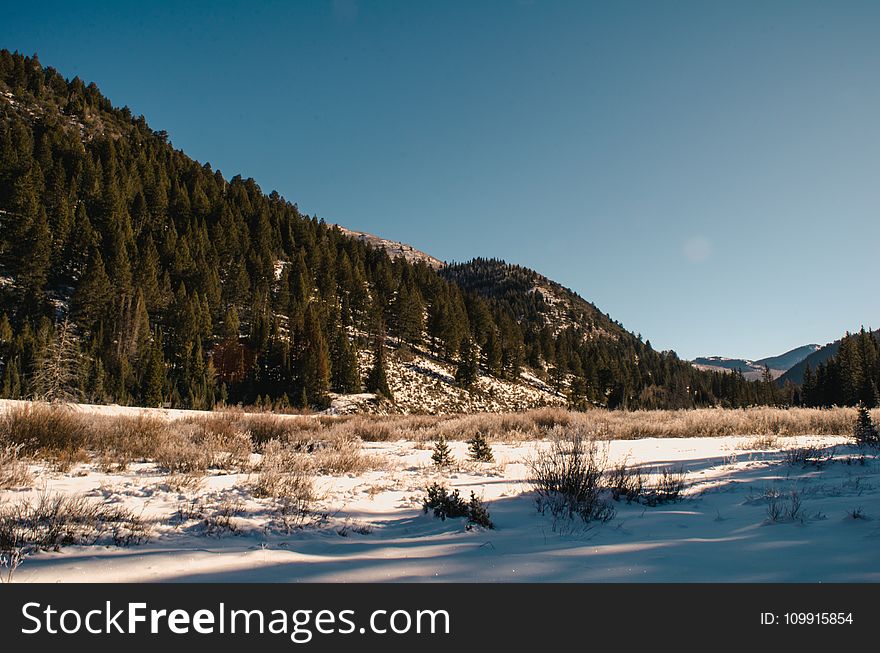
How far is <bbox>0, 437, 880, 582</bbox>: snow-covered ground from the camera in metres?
2.82

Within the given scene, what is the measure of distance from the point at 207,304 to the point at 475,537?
58.8 m

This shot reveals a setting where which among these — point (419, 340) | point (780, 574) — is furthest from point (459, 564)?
point (419, 340)

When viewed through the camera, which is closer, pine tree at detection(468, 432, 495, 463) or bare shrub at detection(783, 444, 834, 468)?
bare shrub at detection(783, 444, 834, 468)

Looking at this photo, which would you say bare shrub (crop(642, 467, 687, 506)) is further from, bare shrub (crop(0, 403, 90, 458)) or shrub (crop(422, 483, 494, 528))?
bare shrub (crop(0, 403, 90, 458))

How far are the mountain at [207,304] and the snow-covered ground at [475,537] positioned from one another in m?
10.5

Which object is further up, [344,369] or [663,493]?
[344,369]

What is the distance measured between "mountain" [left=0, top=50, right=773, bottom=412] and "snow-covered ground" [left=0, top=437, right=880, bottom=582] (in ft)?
34.5

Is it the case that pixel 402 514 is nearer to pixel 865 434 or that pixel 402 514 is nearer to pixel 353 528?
pixel 353 528

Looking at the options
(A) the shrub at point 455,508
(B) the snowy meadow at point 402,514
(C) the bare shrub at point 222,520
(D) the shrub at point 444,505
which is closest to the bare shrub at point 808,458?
(B) the snowy meadow at point 402,514

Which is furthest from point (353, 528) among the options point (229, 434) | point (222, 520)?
point (229, 434)

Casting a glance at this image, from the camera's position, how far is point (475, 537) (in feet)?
13.5

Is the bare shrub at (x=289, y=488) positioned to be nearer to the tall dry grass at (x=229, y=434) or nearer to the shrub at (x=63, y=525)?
the tall dry grass at (x=229, y=434)

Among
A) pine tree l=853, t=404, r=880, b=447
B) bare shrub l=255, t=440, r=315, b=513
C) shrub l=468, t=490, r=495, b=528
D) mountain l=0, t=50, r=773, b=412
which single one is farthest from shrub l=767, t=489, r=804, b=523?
mountain l=0, t=50, r=773, b=412

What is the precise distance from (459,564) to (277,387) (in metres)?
53.7
